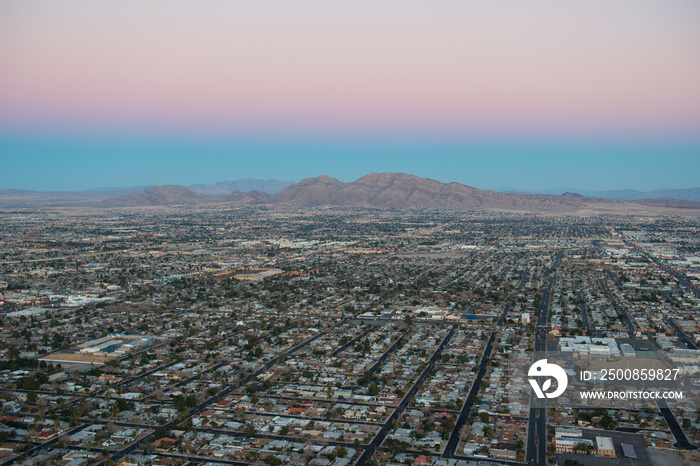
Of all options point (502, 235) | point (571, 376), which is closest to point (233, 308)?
point (571, 376)

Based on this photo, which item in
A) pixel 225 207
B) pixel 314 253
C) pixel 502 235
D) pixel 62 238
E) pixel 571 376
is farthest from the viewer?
pixel 225 207

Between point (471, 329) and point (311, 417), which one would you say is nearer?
point (311, 417)

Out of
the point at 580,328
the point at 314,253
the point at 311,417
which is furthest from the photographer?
the point at 314,253

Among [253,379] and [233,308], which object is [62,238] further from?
[253,379]

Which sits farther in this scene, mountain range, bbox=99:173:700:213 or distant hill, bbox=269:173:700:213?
distant hill, bbox=269:173:700:213

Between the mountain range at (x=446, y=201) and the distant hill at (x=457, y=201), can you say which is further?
the distant hill at (x=457, y=201)

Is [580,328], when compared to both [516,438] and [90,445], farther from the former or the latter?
[90,445]

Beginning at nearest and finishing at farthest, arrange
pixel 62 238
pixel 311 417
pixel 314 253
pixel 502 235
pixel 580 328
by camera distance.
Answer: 1. pixel 311 417
2. pixel 580 328
3. pixel 314 253
4. pixel 62 238
5. pixel 502 235

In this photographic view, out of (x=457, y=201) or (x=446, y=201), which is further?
(x=446, y=201)

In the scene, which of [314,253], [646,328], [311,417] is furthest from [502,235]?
[311,417]
